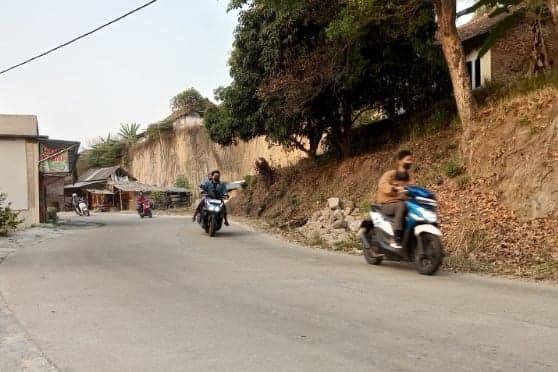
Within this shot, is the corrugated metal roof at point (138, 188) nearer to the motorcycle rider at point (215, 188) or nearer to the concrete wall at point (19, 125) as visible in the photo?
the concrete wall at point (19, 125)

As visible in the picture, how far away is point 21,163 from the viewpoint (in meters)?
21.2

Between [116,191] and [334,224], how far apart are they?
1716 inches

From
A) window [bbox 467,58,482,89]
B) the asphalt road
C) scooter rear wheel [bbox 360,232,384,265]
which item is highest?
window [bbox 467,58,482,89]

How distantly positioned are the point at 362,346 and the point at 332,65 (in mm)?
13981

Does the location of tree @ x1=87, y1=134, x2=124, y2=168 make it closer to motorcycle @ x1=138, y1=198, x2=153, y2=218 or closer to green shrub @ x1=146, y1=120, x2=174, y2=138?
green shrub @ x1=146, y1=120, x2=174, y2=138

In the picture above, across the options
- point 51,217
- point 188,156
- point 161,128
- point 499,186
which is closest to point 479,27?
point 499,186

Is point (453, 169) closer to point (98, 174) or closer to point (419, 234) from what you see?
point (419, 234)

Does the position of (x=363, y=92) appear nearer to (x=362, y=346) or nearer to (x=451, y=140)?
(x=451, y=140)

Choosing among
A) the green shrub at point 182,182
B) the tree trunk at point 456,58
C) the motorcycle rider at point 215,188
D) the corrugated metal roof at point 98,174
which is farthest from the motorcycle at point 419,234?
the corrugated metal roof at point 98,174

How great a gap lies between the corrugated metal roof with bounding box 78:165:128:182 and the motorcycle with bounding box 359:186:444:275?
165ft

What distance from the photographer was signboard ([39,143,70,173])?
22.9 m

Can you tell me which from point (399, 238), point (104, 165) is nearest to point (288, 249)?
point (399, 238)

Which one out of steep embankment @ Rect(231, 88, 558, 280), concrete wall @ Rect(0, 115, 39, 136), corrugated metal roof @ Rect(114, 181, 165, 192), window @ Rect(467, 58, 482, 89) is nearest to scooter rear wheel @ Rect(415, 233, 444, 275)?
steep embankment @ Rect(231, 88, 558, 280)

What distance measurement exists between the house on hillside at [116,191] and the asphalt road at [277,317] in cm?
4005
